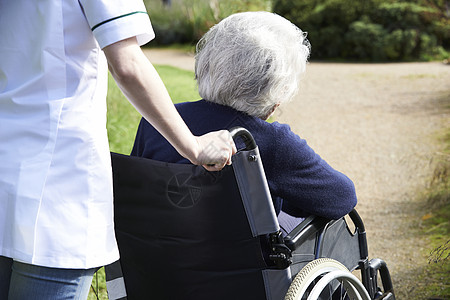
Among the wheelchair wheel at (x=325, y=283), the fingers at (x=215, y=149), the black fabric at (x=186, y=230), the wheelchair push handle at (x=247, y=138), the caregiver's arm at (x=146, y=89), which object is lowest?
the wheelchair wheel at (x=325, y=283)

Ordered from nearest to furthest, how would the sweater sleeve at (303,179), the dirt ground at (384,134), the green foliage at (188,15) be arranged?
the sweater sleeve at (303,179)
the dirt ground at (384,134)
the green foliage at (188,15)

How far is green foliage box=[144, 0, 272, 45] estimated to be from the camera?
38.8 feet

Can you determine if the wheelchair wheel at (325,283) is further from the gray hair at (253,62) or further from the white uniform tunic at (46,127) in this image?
the white uniform tunic at (46,127)

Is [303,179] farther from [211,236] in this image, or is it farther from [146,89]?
[146,89]

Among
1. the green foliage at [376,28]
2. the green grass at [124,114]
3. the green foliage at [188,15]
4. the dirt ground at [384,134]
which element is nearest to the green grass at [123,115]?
the green grass at [124,114]

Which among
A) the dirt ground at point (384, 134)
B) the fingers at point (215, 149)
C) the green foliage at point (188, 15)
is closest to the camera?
the fingers at point (215, 149)

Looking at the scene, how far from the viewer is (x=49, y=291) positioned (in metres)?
1.36

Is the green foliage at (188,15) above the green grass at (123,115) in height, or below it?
below

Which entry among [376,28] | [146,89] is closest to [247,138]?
[146,89]

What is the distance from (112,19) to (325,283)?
3.03 feet

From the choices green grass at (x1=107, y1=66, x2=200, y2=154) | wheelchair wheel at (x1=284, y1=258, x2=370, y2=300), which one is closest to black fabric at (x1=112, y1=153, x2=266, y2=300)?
wheelchair wheel at (x1=284, y1=258, x2=370, y2=300)

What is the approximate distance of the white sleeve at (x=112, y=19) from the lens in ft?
4.09

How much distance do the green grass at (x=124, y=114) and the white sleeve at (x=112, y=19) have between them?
3643 millimetres

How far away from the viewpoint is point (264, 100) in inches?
72.4
